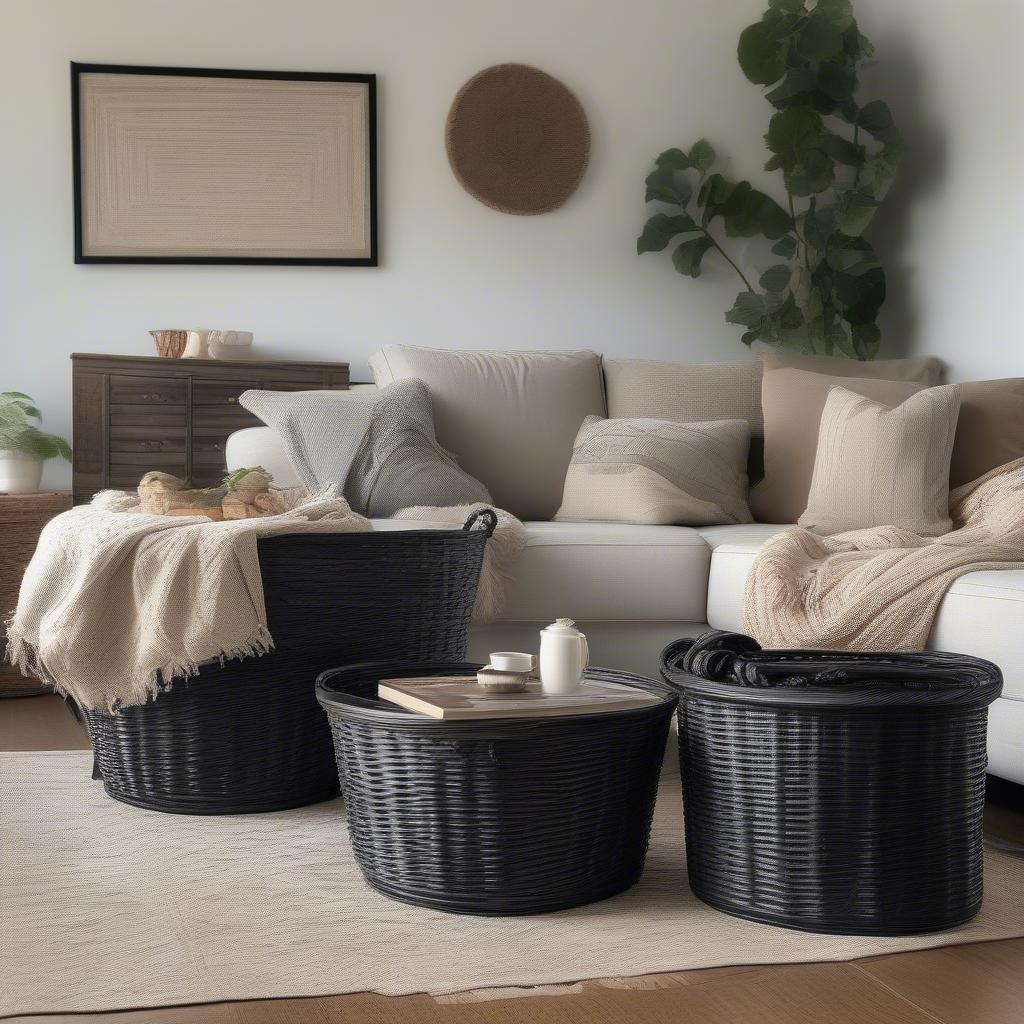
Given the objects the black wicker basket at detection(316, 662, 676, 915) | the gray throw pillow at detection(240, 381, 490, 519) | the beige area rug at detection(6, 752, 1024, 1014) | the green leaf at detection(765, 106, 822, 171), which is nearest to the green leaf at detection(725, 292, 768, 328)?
the green leaf at detection(765, 106, 822, 171)

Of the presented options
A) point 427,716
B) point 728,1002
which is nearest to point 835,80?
point 427,716

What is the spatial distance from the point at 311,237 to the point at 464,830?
9.76 ft

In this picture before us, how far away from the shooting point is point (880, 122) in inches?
165

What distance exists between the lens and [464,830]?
1.72 m

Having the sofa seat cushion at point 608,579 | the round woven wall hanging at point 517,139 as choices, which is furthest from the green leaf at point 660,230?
the sofa seat cushion at point 608,579

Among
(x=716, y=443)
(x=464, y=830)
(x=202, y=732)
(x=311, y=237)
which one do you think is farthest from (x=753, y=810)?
(x=311, y=237)

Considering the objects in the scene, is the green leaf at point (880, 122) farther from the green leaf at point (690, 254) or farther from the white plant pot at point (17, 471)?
the white plant pot at point (17, 471)

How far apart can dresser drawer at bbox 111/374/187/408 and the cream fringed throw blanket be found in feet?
6.88

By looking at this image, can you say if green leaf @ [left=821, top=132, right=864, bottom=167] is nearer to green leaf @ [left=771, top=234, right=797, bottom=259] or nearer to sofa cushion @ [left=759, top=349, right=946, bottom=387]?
green leaf @ [left=771, top=234, right=797, bottom=259]

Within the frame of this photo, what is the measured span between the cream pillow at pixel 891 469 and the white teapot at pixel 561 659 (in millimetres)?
1340

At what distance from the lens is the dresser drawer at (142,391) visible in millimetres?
3859

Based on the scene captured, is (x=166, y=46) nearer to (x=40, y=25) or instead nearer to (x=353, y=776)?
(x=40, y=25)

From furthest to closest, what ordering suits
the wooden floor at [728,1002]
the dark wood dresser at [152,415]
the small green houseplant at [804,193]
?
the small green houseplant at [804,193], the dark wood dresser at [152,415], the wooden floor at [728,1002]

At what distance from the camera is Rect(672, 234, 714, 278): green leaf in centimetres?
444
